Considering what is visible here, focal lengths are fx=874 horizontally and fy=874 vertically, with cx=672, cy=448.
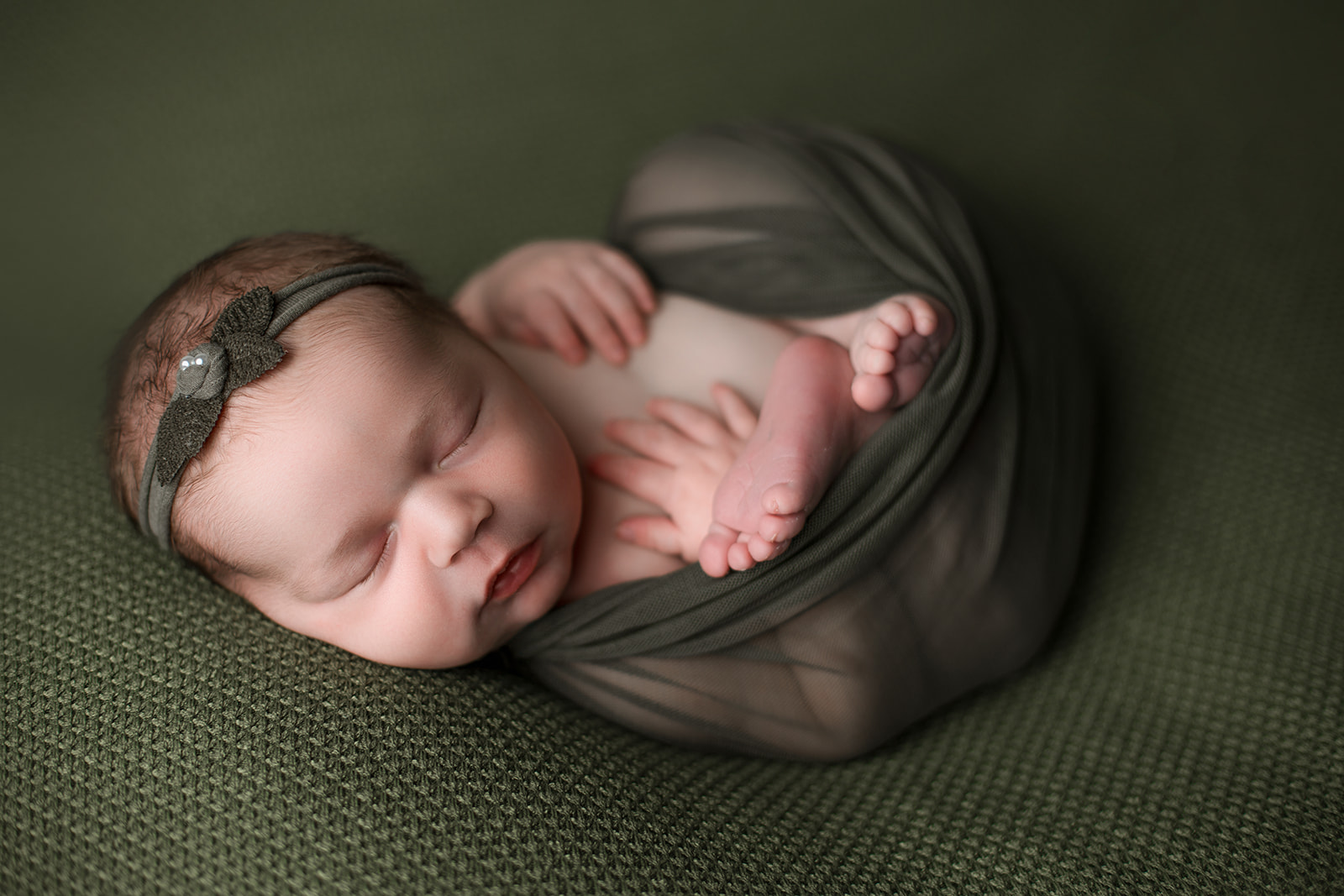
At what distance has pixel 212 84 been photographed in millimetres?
1404

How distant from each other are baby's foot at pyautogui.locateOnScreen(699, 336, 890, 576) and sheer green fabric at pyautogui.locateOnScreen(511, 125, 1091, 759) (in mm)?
36

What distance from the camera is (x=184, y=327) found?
78 cm

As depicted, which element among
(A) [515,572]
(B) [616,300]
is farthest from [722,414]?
(A) [515,572]

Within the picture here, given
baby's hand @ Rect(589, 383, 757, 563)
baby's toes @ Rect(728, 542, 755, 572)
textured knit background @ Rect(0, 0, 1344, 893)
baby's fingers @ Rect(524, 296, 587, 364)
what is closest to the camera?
textured knit background @ Rect(0, 0, 1344, 893)

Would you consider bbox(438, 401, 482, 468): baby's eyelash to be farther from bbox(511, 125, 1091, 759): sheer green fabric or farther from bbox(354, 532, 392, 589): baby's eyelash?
bbox(511, 125, 1091, 759): sheer green fabric

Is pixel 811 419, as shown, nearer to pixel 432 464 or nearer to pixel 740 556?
pixel 740 556

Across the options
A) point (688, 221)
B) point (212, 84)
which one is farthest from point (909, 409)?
point (212, 84)

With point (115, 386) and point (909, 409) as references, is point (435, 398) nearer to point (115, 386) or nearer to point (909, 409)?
point (115, 386)

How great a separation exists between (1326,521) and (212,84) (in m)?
1.67

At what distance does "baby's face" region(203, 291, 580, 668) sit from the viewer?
73 cm

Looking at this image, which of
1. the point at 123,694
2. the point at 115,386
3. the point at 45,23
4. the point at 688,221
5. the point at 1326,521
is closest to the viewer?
the point at 123,694

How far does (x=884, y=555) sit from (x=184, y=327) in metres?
0.69

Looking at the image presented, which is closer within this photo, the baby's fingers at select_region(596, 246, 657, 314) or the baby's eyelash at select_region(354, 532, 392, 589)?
the baby's eyelash at select_region(354, 532, 392, 589)

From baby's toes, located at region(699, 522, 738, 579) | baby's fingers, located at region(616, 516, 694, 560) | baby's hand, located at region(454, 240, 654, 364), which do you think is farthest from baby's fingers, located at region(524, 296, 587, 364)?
baby's toes, located at region(699, 522, 738, 579)
